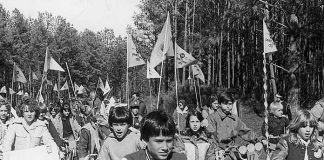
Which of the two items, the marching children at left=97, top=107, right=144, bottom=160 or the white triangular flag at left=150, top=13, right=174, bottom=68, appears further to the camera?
the white triangular flag at left=150, top=13, right=174, bottom=68

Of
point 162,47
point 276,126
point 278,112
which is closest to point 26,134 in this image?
point 276,126

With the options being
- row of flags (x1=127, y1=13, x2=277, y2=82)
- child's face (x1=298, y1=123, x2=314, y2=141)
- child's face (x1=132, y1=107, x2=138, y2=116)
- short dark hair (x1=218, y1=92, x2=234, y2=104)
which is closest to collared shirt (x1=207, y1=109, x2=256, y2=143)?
short dark hair (x1=218, y1=92, x2=234, y2=104)

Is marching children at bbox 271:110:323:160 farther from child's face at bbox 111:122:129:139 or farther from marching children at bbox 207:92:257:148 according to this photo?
marching children at bbox 207:92:257:148

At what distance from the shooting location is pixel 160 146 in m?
3.62

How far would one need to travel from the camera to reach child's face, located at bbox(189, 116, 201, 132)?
22.6ft

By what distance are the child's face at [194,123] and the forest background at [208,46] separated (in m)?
15.9

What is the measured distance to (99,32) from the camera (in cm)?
9100

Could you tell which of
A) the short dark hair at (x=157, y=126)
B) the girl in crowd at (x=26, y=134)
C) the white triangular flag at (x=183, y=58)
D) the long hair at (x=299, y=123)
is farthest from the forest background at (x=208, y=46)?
the short dark hair at (x=157, y=126)

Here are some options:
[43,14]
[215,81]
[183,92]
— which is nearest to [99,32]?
[43,14]

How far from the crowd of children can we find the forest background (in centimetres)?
1522

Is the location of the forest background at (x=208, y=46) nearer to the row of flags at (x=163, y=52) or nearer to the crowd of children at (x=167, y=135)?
the row of flags at (x=163, y=52)

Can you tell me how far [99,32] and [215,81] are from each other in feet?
157

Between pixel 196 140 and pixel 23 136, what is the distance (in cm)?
257

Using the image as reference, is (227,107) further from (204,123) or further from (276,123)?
(276,123)
